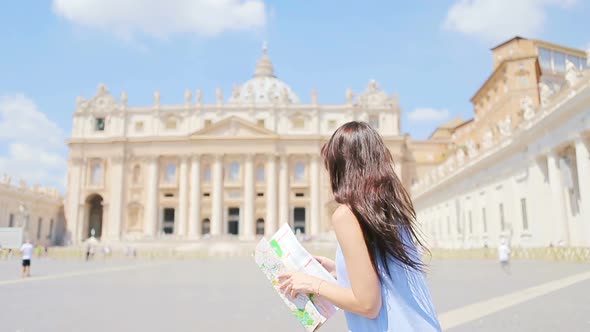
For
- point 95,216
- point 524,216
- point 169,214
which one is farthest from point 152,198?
point 524,216

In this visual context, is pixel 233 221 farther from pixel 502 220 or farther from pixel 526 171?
pixel 526 171

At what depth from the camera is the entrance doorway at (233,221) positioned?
2468 inches

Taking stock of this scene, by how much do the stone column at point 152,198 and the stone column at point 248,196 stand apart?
38.7 feet

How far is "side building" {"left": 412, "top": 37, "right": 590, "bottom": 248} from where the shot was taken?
62.1 feet

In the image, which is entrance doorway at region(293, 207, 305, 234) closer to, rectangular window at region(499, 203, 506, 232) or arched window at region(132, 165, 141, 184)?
arched window at region(132, 165, 141, 184)

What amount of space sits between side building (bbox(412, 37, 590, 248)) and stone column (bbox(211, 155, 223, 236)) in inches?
1068

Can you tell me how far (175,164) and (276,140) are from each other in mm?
14388

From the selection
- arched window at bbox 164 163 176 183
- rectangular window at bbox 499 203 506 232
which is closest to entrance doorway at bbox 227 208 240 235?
arched window at bbox 164 163 176 183

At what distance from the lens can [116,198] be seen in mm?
61375

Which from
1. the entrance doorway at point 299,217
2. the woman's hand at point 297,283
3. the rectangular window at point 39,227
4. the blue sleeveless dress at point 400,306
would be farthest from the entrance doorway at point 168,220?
the blue sleeveless dress at point 400,306

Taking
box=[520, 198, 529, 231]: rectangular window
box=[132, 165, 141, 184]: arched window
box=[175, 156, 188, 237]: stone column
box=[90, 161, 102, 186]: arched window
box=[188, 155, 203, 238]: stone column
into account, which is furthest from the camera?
box=[90, 161, 102, 186]: arched window

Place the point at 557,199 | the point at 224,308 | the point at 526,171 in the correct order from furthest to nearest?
the point at 526,171
the point at 557,199
the point at 224,308

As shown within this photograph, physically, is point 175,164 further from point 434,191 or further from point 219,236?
point 434,191

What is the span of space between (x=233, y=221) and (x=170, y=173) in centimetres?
1092
